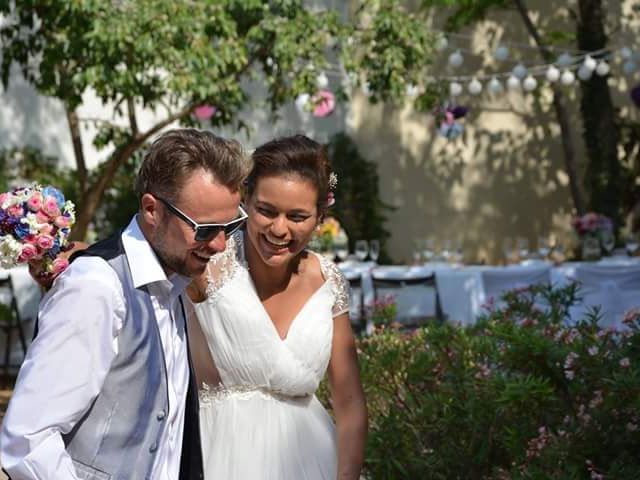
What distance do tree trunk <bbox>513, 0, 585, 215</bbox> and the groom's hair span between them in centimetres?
1305

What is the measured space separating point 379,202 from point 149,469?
44.0ft

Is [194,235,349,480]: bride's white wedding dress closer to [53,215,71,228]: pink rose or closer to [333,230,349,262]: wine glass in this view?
[53,215,71,228]: pink rose

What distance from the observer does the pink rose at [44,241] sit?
268cm

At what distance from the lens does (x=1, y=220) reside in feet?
8.96

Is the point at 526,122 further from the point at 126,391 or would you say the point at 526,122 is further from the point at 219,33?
the point at 126,391

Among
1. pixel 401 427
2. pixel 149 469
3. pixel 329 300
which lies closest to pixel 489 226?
pixel 401 427

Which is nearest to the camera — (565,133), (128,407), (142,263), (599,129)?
(128,407)

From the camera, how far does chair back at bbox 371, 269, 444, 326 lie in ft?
34.0

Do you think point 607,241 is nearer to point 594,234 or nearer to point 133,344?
point 594,234

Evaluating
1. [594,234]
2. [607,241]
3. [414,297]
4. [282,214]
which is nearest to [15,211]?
[282,214]

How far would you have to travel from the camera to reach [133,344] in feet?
7.67

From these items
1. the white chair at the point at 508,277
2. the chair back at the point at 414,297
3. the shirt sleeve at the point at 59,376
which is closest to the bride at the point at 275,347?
the shirt sleeve at the point at 59,376

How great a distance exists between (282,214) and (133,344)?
3.54 feet

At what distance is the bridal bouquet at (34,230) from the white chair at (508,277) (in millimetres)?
8214
